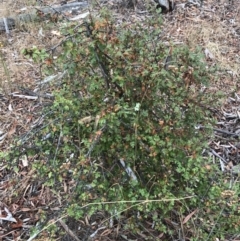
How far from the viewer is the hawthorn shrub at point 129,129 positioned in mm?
2205

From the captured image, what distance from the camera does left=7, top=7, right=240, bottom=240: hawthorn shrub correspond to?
2.21 metres

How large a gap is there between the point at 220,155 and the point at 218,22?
206 cm

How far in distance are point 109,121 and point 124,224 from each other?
717 mm

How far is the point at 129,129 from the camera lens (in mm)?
2289

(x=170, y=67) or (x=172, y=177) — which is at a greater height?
(x=170, y=67)

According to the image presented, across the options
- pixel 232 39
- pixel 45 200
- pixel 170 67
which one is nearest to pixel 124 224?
pixel 45 200

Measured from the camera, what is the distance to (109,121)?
7.04 ft

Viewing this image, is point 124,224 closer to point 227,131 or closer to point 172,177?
point 172,177

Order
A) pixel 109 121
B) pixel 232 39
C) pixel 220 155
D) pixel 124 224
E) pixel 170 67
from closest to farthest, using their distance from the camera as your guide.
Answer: pixel 109 121, pixel 170 67, pixel 124 224, pixel 220 155, pixel 232 39

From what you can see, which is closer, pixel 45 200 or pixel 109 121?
pixel 109 121

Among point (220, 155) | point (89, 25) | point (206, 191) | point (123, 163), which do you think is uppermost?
point (89, 25)

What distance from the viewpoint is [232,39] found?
4.53 metres

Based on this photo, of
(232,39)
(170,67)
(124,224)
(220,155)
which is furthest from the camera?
(232,39)

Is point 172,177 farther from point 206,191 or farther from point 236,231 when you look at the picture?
point 236,231
